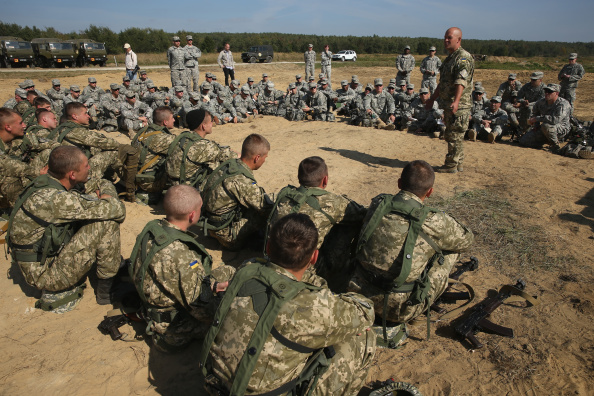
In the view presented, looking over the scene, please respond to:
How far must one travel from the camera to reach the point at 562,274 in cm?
447

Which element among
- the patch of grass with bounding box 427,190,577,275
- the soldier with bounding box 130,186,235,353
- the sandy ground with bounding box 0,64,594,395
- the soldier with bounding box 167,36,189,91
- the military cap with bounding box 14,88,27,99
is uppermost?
the soldier with bounding box 167,36,189,91

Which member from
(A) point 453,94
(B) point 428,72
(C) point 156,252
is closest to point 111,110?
(A) point 453,94

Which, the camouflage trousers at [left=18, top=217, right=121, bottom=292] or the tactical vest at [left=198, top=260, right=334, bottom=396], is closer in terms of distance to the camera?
the tactical vest at [left=198, top=260, right=334, bottom=396]

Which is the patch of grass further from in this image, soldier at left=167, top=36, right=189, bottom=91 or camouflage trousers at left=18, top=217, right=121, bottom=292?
soldier at left=167, top=36, right=189, bottom=91

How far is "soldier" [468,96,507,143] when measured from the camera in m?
9.81

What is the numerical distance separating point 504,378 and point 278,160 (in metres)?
6.43

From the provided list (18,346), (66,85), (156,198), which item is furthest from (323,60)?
(18,346)

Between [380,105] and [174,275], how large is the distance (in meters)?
10.4

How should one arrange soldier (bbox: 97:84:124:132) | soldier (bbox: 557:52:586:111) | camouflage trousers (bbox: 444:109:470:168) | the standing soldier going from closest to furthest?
camouflage trousers (bbox: 444:109:470:168), soldier (bbox: 557:52:586:111), soldier (bbox: 97:84:124:132), the standing soldier

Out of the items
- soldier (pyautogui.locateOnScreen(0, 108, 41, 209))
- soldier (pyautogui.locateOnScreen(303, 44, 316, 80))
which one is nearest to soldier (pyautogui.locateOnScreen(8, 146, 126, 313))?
soldier (pyautogui.locateOnScreen(0, 108, 41, 209))

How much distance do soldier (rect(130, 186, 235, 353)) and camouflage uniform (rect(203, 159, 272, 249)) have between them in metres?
1.37

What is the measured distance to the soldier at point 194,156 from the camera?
19.5 ft

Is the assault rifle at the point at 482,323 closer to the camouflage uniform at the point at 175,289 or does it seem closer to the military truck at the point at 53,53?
the camouflage uniform at the point at 175,289

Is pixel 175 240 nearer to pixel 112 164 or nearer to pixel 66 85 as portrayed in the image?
pixel 112 164
